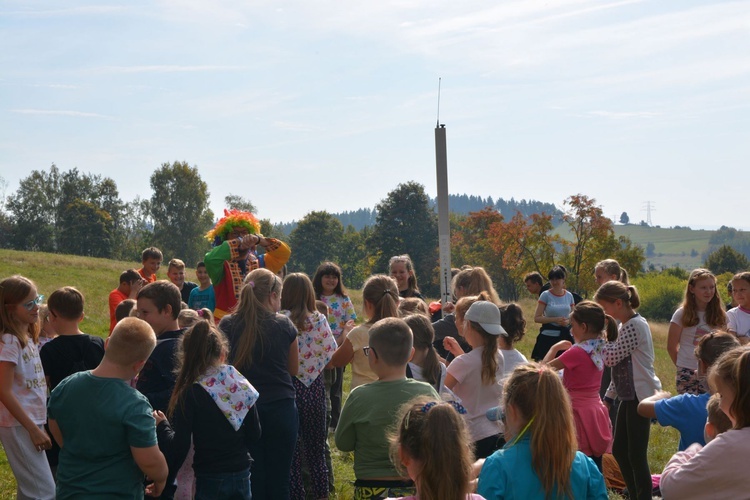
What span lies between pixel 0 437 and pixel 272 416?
188cm

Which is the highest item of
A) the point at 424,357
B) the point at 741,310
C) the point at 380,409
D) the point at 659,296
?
the point at 741,310

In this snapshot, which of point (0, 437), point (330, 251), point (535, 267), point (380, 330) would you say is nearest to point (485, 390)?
point (380, 330)

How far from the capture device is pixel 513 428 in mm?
3275

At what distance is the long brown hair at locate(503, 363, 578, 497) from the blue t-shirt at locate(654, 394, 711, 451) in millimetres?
1310

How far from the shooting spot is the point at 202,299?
8.86 metres

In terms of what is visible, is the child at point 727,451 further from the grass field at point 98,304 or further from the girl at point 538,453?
the grass field at point 98,304

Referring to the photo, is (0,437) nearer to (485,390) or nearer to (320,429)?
(320,429)

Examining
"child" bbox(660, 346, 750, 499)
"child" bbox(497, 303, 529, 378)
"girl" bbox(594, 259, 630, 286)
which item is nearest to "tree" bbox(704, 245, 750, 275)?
"girl" bbox(594, 259, 630, 286)

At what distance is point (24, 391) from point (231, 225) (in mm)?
3173

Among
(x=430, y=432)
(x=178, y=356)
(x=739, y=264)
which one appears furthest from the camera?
(x=739, y=264)

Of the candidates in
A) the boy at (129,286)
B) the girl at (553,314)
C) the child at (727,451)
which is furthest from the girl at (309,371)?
the girl at (553,314)

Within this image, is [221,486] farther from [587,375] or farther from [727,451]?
[587,375]

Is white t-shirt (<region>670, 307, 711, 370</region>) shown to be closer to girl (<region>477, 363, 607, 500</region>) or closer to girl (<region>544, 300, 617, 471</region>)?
girl (<region>544, 300, 617, 471</region>)

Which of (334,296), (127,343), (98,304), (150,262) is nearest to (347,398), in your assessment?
(127,343)
